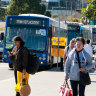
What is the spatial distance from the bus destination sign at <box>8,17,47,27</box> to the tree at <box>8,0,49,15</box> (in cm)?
5105

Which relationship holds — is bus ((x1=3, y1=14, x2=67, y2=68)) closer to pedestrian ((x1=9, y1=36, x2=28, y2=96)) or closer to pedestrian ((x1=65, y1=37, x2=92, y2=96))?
pedestrian ((x1=9, y1=36, x2=28, y2=96))

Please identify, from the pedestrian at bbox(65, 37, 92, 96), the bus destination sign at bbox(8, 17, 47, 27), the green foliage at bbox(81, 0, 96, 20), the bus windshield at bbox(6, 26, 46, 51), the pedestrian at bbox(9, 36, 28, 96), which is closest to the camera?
the pedestrian at bbox(65, 37, 92, 96)

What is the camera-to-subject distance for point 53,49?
24406 mm

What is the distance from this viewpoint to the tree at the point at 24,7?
2953 inches

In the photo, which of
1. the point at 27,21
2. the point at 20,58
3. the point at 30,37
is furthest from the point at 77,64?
the point at 27,21

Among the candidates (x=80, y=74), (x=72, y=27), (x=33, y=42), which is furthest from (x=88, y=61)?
(x=72, y=27)

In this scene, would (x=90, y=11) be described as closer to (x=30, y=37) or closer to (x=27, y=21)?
(x=27, y=21)

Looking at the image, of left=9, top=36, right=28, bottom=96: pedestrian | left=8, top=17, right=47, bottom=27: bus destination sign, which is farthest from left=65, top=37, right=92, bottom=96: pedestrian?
left=8, top=17, right=47, bottom=27: bus destination sign

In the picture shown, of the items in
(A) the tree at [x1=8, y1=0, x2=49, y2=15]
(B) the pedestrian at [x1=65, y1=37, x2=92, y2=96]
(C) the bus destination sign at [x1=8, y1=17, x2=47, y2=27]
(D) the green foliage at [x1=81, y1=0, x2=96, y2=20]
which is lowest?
(B) the pedestrian at [x1=65, y1=37, x2=92, y2=96]

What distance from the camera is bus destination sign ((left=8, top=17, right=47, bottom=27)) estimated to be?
23.6 m

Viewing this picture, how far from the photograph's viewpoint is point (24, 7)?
76.1 m

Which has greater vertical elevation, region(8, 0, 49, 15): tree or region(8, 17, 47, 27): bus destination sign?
region(8, 0, 49, 15): tree

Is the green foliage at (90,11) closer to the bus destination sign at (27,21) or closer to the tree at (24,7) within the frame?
the bus destination sign at (27,21)

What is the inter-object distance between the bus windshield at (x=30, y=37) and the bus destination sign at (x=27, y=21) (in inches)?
13.7
